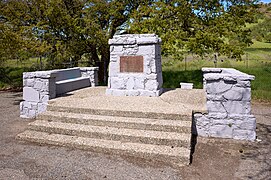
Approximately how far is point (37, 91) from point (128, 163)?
4.26 m

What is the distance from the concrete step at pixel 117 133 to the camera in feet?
14.9

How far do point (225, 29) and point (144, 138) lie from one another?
8.82 metres

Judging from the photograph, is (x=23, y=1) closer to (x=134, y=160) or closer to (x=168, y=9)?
(x=168, y=9)

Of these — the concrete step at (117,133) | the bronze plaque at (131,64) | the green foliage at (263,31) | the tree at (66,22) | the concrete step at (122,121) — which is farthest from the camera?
the green foliage at (263,31)

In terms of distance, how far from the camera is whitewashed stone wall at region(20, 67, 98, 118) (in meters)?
6.89

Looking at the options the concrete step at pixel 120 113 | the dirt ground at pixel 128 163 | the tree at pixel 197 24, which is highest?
the tree at pixel 197 24

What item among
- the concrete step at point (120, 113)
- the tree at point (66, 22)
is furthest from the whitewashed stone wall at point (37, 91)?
the tree at point (66, 22)

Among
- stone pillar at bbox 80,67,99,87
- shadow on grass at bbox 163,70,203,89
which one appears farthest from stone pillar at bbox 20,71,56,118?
shadow on grass at bbox 163,70,203,89

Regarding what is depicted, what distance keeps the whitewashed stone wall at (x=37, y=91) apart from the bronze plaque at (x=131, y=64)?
7.33 ft

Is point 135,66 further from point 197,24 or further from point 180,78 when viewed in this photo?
point 180,78

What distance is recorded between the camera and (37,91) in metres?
7.04

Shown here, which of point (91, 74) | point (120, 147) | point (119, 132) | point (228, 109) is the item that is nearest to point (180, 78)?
point (91, 74)

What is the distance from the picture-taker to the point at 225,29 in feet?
37.2

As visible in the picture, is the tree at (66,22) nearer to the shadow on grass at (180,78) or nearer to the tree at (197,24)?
the tree at (197,24)
